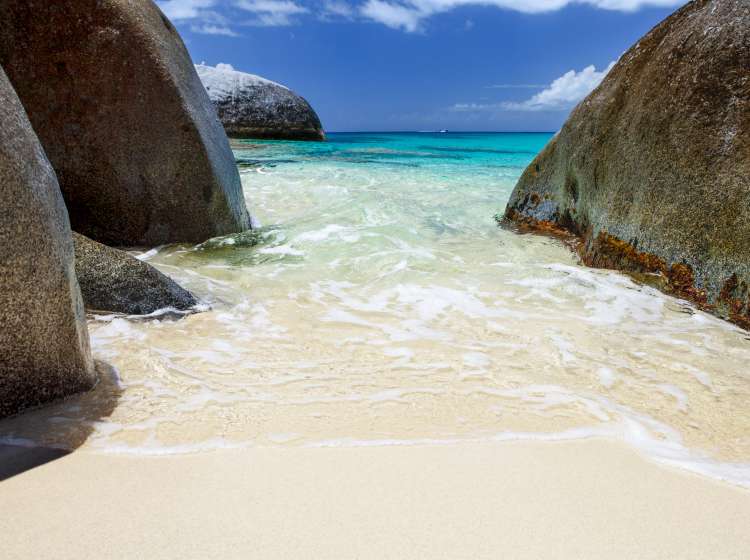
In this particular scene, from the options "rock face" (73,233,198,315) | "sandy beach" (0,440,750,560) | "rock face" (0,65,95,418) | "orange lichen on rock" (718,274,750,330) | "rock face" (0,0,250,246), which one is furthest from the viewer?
"rock face" (0,0,250,246)

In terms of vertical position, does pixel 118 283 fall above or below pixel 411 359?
above

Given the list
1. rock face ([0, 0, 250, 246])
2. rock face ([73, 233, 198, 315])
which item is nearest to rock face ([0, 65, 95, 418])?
rock face ([73, 233, 198, 315])

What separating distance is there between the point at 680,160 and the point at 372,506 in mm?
2883

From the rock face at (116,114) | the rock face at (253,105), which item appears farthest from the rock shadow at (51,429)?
the rock face at (253,105)

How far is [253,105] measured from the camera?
22594mm

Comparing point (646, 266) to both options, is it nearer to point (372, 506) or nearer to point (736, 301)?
point (736, 301)

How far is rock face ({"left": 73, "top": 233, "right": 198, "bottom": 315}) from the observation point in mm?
2625

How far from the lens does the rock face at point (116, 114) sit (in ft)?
12.8

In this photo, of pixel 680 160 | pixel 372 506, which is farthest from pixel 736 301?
pixel 372 506

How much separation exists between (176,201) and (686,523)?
3921 millimetres

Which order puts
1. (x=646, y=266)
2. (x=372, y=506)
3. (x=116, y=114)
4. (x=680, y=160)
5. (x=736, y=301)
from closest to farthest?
(x=372, y=506) < (x=736, y=301) < (x=680, y=160) < (x=646, y=266) < (x=116, y=114)

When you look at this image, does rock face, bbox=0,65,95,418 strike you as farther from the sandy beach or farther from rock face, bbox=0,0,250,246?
rock face, bbox=0,0,250,246

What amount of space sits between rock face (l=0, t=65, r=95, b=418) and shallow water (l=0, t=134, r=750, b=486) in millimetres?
97

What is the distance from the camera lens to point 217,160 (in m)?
4.45
